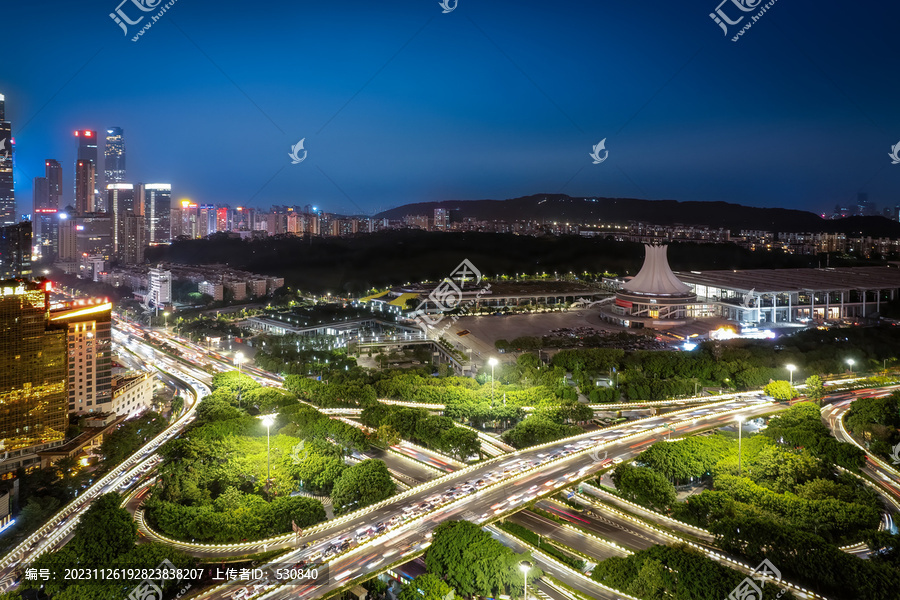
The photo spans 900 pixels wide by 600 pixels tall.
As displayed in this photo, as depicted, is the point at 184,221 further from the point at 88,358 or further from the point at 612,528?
the point at 612,528

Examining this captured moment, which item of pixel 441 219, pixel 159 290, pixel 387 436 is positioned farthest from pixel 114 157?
pixel 387 436

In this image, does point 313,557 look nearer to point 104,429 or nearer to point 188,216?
point 104,429

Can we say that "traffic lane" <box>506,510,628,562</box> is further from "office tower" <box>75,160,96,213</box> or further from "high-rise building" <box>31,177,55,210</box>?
"office tower" <box>75,160,96,213</box>

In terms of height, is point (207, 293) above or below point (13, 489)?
above

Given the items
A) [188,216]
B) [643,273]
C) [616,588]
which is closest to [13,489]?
[616,588]

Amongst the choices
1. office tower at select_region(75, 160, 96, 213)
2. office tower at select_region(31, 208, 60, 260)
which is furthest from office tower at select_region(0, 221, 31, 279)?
office tower at select_region(75, 160, 96, 213)
